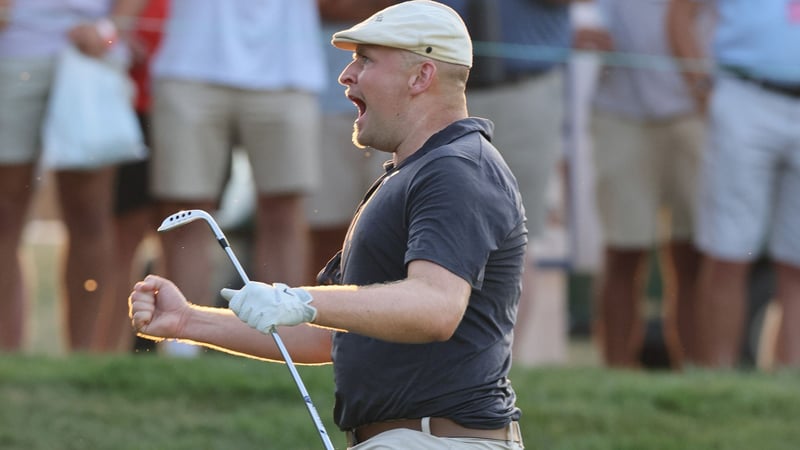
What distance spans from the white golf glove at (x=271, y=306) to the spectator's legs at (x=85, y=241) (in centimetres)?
441

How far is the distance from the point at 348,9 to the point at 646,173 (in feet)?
6.57

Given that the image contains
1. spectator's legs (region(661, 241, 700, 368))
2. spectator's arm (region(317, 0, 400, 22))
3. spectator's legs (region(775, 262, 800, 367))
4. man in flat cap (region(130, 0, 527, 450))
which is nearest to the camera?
man in flat cap (region(130, 0, 527, 450))

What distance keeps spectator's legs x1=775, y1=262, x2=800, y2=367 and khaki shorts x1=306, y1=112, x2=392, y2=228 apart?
2223 mm

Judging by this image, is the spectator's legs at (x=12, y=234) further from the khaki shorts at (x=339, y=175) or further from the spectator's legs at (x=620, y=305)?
the spectator's legs at (x=620, y=305)

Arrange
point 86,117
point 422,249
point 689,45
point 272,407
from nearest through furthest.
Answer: point 422,249
point 272,407
point 86,117
point 689,45

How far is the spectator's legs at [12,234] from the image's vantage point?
816cm

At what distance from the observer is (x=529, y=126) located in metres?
8.76

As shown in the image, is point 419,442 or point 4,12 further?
point 4,12

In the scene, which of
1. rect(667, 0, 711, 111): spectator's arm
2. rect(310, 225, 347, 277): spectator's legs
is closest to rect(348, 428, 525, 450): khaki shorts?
rect(310, 225, 347, 277): spectator's legs

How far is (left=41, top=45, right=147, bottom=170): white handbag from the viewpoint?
798 centimetres

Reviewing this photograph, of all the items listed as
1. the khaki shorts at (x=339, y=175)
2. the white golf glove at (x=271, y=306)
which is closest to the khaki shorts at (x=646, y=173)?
the khaki shorts at (x=339, y=175)

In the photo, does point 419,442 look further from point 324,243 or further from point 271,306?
point 324,243

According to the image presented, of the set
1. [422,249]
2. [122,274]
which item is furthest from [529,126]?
[422,249]

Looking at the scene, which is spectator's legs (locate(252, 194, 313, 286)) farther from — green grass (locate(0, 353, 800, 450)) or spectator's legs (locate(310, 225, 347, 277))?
green grass (locate(0, 353, 800, 450))
